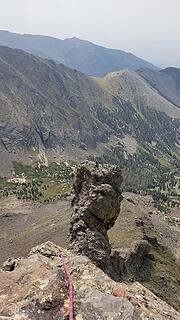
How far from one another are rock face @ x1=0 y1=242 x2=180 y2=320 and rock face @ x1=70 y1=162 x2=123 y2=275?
27.4 meters

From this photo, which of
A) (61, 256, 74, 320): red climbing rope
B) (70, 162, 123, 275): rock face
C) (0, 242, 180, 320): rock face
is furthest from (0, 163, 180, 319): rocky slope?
(61, 256, 74, 320): red climbing rope

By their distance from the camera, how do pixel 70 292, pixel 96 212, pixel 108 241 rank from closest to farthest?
pixel 70 292 → pixel 96 212 → pixel 108 241

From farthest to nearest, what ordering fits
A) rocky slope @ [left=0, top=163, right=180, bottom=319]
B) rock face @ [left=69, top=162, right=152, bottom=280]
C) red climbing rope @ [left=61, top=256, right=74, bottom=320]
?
rock face @ [left=69, top=162, right=152, bottom=280] → rocky slope @ [left=0, top=163, right=180, bottom=319] → red climbing rope @ [left=61, top=256, right=74, bottom=320]

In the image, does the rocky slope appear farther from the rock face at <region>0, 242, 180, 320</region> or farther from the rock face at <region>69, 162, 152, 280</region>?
the rock face at <region>0, 242, 180, 320</region>

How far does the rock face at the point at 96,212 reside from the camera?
48219 millimetres

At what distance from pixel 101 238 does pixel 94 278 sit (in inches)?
1196

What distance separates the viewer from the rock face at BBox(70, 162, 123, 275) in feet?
158

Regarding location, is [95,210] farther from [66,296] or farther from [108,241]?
[66,296]

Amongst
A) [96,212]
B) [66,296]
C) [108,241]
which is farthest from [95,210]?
[66,296]

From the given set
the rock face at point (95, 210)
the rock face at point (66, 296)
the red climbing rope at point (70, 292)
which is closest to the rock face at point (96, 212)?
the rock face at point (95, 210)

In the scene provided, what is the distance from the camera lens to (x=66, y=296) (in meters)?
16.6

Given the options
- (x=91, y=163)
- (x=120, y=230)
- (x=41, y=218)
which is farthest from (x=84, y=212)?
(x=41, y=218)

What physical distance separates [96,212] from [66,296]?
106 feet

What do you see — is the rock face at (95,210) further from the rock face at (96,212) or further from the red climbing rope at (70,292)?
the red climbing rope at (70,292)
